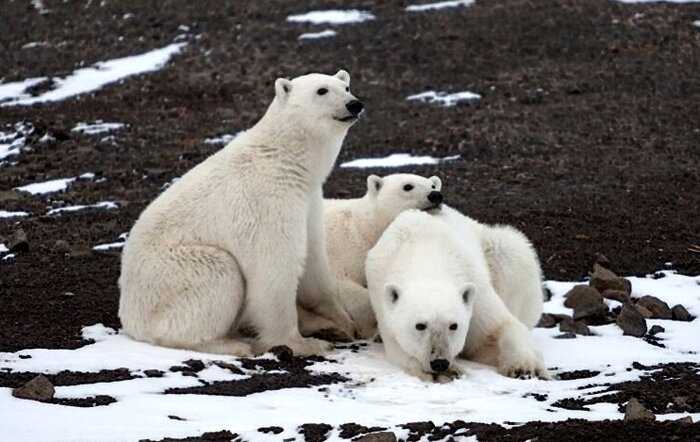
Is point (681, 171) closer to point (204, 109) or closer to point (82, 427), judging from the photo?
point (204, 109)

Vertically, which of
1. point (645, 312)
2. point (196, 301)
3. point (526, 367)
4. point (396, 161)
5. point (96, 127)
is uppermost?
point (196, 301)

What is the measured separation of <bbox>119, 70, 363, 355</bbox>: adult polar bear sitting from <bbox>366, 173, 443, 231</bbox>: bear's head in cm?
132

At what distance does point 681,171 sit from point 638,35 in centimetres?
861

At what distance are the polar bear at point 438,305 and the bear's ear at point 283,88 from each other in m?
1.53

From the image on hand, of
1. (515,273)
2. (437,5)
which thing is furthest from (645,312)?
(437,5)

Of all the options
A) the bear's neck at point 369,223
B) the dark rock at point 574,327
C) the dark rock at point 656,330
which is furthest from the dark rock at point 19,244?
the dark rock at point 656,330

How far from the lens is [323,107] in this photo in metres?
10.5

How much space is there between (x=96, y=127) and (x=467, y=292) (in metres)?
14.5

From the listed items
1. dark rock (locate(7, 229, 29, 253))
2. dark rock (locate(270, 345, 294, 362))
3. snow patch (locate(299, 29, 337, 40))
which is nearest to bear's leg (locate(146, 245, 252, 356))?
dark rock (locate(270, 345, 294, 362))

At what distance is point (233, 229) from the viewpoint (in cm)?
1020

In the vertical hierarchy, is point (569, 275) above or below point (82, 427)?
below

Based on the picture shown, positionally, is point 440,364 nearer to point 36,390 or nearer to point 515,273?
point 515,273

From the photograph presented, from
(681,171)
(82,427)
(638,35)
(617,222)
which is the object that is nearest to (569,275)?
(617,222)

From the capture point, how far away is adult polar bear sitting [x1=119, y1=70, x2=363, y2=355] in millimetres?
10016
